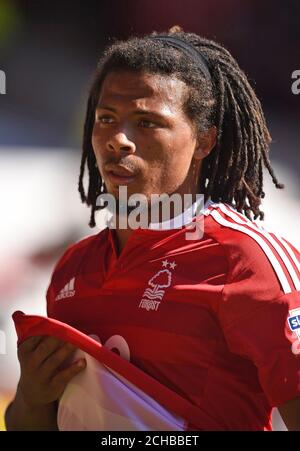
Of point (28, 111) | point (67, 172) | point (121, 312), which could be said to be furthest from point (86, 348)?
point (28, 111)

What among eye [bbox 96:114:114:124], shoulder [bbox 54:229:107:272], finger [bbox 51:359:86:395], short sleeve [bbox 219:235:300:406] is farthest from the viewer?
shoulder [bbox 54:229:107:272]

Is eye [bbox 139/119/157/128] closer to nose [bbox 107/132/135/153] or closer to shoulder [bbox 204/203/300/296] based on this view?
nose [bbox 107/132/135/153]

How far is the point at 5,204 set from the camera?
502 cm

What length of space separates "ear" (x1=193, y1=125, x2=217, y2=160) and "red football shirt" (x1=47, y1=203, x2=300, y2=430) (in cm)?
17

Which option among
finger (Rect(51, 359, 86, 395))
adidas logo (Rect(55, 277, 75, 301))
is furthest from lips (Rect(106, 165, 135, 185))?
finger (Rect(51, 359, 86, 395))

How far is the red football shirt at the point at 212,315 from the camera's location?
1767 millimetres

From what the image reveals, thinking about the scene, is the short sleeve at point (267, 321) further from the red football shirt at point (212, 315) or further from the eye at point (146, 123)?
the eye at point (146, 123)

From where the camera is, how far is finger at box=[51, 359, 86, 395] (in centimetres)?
193

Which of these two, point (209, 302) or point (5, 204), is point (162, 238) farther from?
point (5, 204)

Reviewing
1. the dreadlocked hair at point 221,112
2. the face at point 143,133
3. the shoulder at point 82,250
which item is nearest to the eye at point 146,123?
the face at point 143,133

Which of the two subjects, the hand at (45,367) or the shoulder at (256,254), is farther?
the hand at (45,367)

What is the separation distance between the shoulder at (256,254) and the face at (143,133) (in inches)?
7.2

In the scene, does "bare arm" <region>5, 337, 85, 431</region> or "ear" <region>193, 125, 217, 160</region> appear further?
"ear" <region>193, 125, 217, 160</region>

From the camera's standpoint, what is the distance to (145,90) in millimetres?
1988
